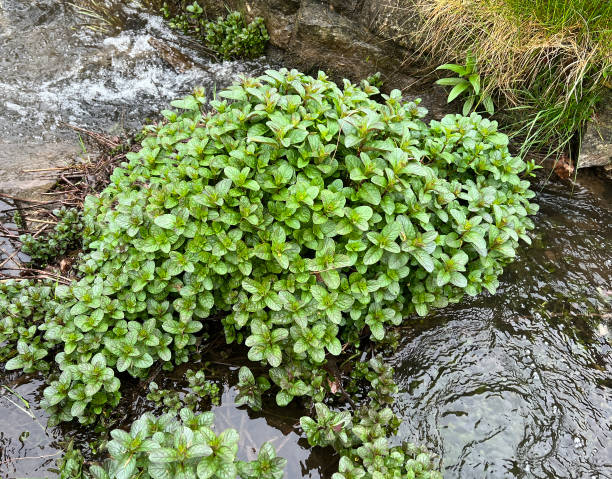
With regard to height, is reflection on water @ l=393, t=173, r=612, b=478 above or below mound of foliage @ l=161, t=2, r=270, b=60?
below

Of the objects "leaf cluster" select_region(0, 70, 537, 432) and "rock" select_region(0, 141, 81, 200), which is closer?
"leaf cluster" select_region(0, 70, 537, 432)

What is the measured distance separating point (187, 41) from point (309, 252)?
4140 mm

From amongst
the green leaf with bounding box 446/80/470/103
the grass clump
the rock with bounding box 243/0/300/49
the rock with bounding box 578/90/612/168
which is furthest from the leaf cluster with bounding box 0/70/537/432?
the rock with bounding box 243/0/300/49

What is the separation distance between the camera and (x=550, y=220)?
386cm

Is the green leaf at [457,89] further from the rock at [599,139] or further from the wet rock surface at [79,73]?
the wet rock surface at [79,73]

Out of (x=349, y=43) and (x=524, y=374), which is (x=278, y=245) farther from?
(x=349, y=43)

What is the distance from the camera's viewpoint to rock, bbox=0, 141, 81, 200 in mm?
3811

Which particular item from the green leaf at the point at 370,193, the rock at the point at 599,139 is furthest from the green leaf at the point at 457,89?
the green leaf at the point at 370,193

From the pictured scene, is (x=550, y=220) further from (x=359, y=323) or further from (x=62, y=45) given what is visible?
(x=62, y=45)

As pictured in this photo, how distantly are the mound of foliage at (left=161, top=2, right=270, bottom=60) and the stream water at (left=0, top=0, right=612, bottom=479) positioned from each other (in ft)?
6.78

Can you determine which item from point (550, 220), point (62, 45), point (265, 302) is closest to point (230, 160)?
point (265, 302)

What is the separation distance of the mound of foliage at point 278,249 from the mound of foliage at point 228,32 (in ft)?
9.10

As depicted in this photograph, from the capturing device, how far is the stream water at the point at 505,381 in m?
2.44

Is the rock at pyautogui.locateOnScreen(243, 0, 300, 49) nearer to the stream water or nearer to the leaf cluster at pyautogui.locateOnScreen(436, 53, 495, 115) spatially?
the leaf cluster at pyautogui.locateOnScreen(436, 53, 495, 115)
